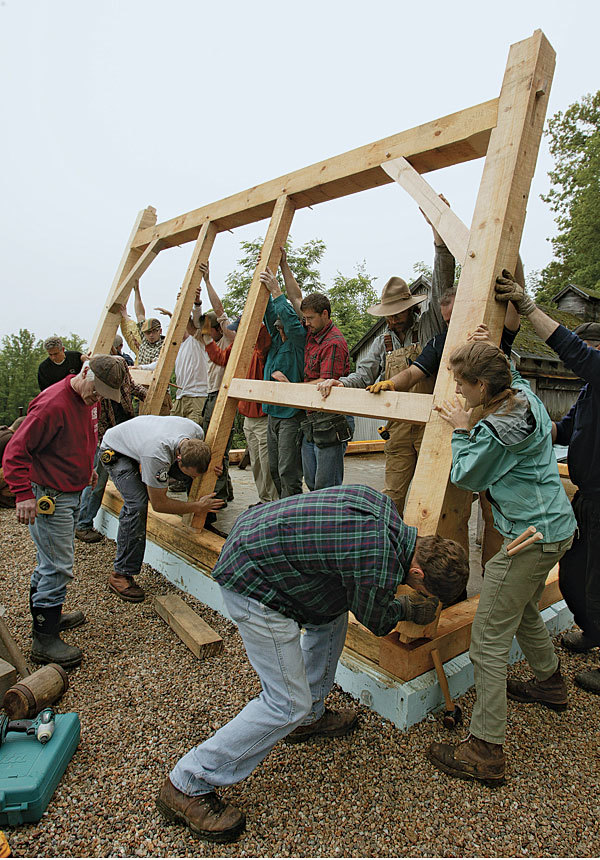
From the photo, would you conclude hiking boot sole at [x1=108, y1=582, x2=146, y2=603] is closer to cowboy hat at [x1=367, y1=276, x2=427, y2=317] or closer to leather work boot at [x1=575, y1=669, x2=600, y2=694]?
cowboy hat at [x1=367, y1=276, x2=427, y2=317]

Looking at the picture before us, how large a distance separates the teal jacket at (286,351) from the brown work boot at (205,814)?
2.66m

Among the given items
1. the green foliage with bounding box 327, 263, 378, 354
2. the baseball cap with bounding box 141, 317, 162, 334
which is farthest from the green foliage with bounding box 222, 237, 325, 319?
the baseball cap with bounding box 141, 317, 162, 334

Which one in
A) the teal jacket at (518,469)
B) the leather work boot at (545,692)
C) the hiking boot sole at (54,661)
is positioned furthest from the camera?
the hiking boot sole at (54,661)

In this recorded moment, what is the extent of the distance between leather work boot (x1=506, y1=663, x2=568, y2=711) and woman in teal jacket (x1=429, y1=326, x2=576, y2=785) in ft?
2.02

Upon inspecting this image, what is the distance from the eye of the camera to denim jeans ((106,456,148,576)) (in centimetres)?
394

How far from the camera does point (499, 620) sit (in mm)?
2225

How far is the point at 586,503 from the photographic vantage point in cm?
290

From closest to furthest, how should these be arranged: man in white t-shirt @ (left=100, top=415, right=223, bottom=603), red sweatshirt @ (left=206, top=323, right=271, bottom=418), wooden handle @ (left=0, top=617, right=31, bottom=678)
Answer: wooden handle @ (left=0, top=617, right=31, bottom=678)
man in white t-shirt @ (left=100, top=415, right=223, bottom=603)
red sweatshirt @ (left=206, top=323, right=271, bottom=418)

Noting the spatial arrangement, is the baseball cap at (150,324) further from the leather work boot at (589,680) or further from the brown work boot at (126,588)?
the leather work boot at (589,680)

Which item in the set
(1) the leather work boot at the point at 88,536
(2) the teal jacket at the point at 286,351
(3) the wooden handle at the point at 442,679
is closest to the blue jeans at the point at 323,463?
(2) the teal jacket at the point at 286,351

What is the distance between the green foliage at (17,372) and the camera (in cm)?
3244

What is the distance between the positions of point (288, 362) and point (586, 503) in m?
2.38

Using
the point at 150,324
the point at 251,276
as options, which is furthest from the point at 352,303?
the point at 150,324

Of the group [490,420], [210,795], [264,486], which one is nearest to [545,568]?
[490,420]
